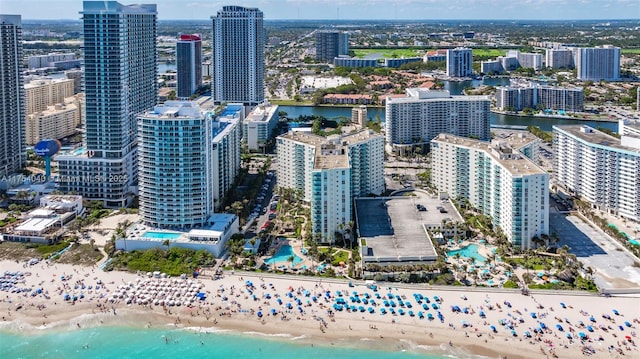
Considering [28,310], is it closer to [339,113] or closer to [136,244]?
[136,244]

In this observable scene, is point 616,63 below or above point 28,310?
above

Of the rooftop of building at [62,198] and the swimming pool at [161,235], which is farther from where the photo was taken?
the rooftop of building at [62,198]

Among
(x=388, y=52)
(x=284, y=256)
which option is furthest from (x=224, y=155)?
(x=388, y=52)

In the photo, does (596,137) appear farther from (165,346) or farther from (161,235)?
(165,346)

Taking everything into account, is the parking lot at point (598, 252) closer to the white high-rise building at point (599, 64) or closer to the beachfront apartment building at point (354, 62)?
the white high-rise building at point (599, 64)

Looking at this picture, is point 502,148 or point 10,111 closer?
point 502,148

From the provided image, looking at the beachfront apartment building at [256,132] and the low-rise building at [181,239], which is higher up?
the beachfront apartment building at [256,132]

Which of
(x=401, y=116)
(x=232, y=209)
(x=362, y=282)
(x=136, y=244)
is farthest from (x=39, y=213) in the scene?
(x=401, y=116)

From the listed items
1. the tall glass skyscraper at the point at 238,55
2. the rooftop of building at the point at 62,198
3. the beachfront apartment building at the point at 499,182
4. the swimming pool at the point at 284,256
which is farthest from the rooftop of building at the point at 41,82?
the beachfront apartment building at the point at 499,182

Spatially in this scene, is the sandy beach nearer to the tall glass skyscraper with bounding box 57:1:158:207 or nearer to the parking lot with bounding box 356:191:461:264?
the parking lot with bounding box 356:191:461:264
